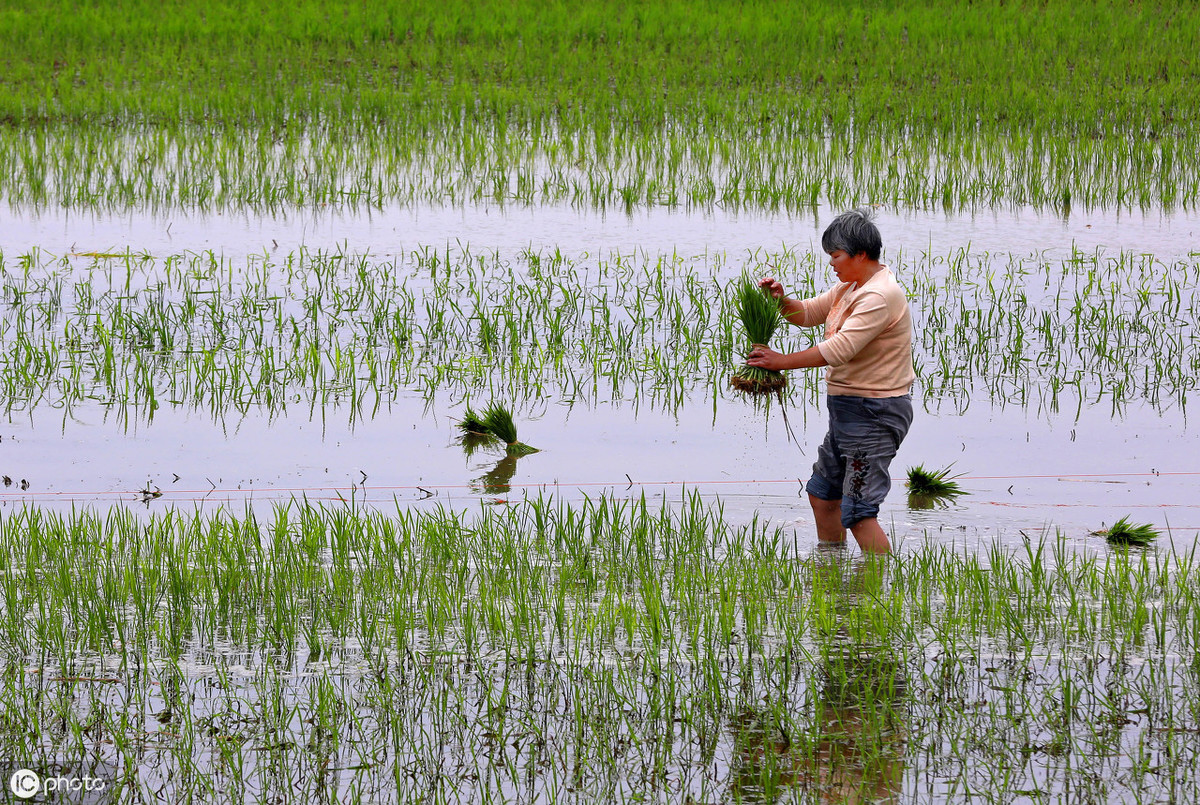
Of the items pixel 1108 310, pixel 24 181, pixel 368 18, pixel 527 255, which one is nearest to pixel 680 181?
pixel 527 255

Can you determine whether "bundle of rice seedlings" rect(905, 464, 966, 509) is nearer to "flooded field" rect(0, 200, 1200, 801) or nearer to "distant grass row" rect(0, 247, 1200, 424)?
"flooded field" rect(0, 200, 1200, 801)

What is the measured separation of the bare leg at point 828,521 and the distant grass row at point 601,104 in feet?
16.4

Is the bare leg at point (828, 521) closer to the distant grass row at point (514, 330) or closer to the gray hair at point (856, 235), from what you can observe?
the gray hair at point (856, 235)

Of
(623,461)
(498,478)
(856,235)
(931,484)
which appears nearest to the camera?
(856,235)

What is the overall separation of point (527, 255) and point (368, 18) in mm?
8347

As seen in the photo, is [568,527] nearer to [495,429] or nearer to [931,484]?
[495,429]

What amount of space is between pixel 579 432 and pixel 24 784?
307 centimetres

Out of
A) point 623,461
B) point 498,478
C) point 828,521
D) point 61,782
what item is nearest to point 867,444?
point 828,521

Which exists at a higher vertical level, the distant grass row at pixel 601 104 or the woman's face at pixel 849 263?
the distant grass row at pixel 601 104

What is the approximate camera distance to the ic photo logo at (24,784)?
2.18m

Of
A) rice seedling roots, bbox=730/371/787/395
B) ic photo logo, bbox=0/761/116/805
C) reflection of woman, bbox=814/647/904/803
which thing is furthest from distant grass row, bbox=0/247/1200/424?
ic photo logo, bbox=0/761/116/805

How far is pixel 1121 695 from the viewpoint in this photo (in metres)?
2.55

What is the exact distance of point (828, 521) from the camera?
372 centimetres

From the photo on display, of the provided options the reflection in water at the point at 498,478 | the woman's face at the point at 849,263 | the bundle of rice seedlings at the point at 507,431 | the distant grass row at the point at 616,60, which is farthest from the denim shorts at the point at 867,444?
the distant grass row at the point at 616,60
